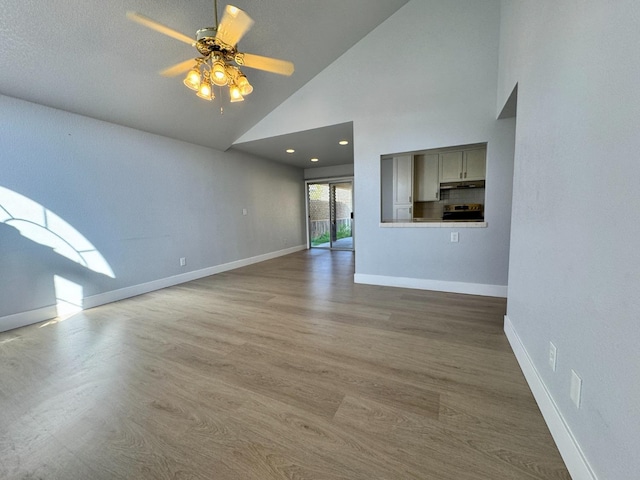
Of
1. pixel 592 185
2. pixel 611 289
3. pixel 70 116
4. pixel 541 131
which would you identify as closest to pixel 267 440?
pixel 611 289

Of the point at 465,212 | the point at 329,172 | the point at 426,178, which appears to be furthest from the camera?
the point at 329,172

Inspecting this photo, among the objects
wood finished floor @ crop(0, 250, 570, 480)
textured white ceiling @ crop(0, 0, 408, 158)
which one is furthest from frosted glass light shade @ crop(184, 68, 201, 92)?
wood finished floor @ crop(0, 250, 570, 480)

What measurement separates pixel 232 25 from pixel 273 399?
2.48 m

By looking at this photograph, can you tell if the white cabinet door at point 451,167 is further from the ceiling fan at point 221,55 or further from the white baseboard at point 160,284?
the white baseboard at point 160,284

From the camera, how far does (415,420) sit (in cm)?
131

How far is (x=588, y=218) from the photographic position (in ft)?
3.18

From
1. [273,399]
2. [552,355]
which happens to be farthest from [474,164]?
[273,399]

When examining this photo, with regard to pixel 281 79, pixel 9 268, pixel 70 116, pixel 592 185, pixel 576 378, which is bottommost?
pixel 576 378

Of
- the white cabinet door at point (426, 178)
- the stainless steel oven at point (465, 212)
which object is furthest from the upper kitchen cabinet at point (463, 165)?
the stainless steel oven at point (465, 212)

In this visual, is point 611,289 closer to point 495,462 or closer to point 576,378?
point 576,378

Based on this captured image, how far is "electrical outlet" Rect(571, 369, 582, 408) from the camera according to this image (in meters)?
1.01

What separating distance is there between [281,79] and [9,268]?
375 cm

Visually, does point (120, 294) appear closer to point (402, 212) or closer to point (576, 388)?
point (576, 388)

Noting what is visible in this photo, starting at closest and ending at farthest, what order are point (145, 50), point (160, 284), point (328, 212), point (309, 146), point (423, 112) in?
1. point (145, 50)
2. point (423, 112)
3. point (160, 284)
4. point (309, 146)
5. point (328, 212)
